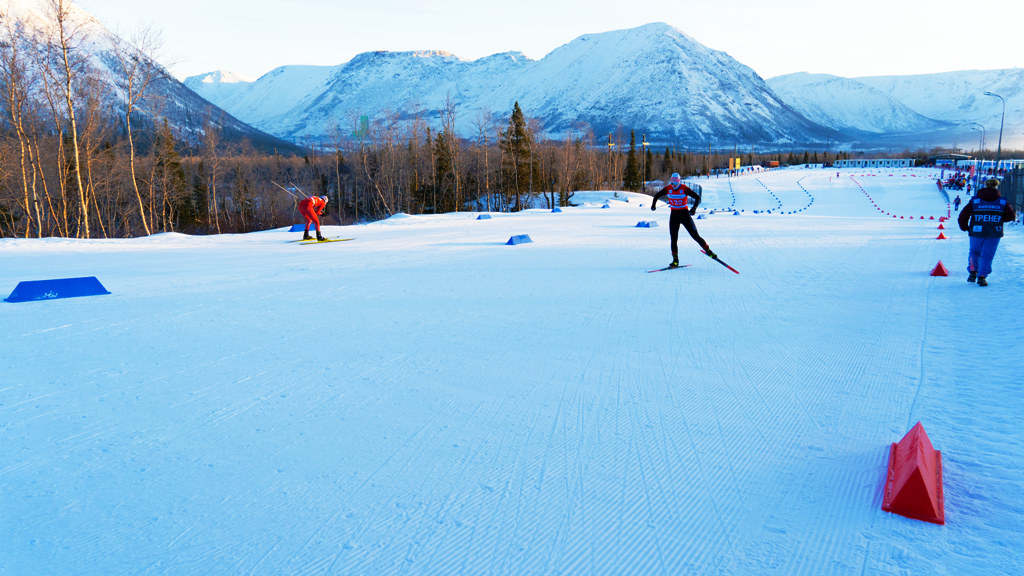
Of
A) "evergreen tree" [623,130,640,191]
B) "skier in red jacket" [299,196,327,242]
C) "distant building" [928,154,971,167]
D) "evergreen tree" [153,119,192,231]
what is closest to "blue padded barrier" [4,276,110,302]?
"skier in red jacket" [299,196,327,242]

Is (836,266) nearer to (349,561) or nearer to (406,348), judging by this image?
(406,348)

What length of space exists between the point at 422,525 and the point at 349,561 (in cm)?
38

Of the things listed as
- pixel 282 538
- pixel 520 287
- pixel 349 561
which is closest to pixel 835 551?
pixel 349 561

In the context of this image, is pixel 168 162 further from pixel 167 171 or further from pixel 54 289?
pixel 54 289

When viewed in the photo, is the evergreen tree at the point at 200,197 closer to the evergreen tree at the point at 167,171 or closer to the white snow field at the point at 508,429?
the evergreen tree at the point at 167,171

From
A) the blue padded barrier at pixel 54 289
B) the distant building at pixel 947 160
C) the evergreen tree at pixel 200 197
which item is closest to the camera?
the blue padded barrier at pixel 54 289

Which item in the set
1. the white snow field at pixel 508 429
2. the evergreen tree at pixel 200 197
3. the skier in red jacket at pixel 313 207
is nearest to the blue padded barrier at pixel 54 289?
the white snow field at pixel 508 429

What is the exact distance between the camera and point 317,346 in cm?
588

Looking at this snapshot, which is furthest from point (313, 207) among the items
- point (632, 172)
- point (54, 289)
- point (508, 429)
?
point (632, 172)

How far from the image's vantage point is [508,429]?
381 cm

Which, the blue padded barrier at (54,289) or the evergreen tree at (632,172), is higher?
the evergreen tree at (632,172)

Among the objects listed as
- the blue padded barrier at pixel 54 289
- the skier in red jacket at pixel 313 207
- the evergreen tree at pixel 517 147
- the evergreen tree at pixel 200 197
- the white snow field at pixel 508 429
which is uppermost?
the evergreen tree at pixel 517 147

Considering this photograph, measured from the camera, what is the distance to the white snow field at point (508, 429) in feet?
8.53

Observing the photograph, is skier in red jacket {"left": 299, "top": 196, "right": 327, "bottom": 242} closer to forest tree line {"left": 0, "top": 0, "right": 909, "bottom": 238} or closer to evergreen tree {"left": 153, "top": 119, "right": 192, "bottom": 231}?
forest tree line {"left": 0, "top": 0, "right": 909, "bottom": 238}
